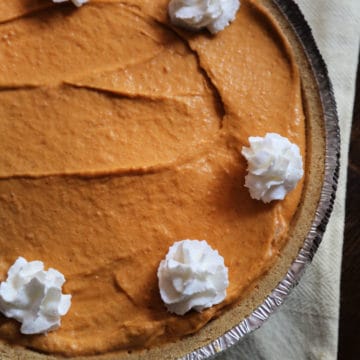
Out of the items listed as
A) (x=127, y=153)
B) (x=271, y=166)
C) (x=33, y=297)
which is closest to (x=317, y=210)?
(x=271, y=166)

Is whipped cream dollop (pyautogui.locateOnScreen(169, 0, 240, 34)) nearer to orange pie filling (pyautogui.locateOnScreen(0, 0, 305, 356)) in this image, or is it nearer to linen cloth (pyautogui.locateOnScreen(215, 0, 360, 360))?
orange pie filling (pyautogui.locateOnScreen(0, 0, 305, 356))

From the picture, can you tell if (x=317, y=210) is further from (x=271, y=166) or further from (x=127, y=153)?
(x=127, y=153)

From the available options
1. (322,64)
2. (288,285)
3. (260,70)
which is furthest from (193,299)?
(322,64)

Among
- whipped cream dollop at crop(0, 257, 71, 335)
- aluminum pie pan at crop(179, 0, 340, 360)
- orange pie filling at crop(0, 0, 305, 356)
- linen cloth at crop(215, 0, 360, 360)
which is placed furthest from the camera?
linen cloth at crop(215, 0, 360, 360)

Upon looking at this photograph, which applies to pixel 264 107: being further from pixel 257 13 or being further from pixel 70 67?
pixel 70 67

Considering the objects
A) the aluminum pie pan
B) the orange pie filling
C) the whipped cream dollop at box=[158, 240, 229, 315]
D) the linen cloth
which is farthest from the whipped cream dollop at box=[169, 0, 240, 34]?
the linen cloth

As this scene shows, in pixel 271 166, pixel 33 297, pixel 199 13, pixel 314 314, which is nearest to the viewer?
pixel 33 297

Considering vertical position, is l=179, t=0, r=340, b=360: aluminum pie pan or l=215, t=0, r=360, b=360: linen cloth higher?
l=179, t=0, r=340, b=360: aluminum pie pan
